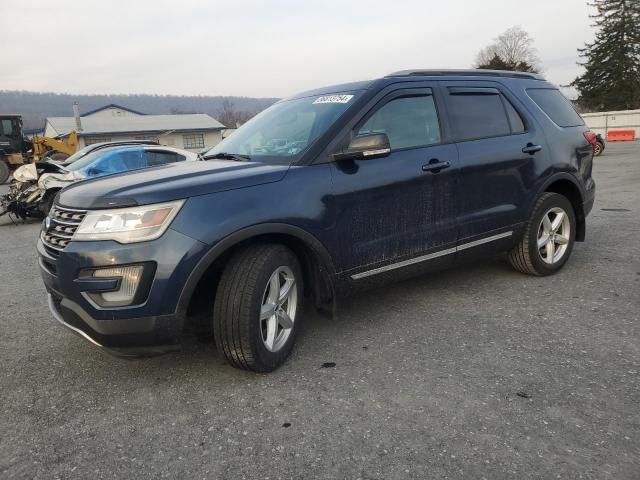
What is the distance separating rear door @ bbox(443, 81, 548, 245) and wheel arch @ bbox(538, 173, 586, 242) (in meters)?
0.32

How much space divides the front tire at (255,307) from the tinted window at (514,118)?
245 cm

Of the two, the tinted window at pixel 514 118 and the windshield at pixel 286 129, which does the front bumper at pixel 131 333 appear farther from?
the tinted window at pixel 514 118

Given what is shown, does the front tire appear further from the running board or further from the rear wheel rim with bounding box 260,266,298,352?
the running board

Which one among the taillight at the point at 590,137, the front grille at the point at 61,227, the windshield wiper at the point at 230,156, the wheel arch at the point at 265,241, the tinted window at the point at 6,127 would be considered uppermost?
the tinted window at the point at 6,127

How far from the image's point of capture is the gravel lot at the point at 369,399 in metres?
2.21

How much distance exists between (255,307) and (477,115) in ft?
8.24

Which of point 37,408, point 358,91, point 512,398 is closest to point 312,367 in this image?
point 512,398

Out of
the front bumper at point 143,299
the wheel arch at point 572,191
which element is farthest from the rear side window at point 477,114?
the front bumper at point 143,299

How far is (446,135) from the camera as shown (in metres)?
3.83

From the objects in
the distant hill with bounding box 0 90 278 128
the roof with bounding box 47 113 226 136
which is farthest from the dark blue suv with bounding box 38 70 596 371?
the distant hill with bounding box 0 90 278 128

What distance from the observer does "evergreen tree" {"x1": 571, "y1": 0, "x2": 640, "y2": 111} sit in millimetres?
45281

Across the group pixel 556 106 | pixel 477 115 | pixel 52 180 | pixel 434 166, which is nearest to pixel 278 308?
pixel 434 166

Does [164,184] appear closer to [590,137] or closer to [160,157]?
[590,137]

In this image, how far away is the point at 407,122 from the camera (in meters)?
3.67
